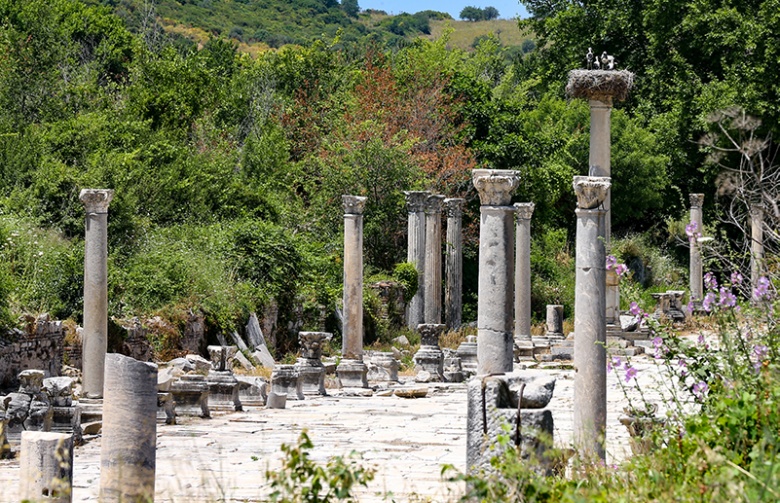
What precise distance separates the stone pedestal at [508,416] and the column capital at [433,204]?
63.2ft

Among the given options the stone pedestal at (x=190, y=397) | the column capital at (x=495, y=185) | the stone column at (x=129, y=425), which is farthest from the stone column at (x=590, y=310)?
the stone pedestal at (x=190, y=397)

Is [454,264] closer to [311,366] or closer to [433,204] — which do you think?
[433,204]


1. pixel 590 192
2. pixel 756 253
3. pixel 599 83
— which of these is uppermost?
pixel 599 83

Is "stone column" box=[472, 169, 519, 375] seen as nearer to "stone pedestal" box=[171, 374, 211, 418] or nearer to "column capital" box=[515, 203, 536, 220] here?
"stone pedestal" box=[171, 374, 211, 418]

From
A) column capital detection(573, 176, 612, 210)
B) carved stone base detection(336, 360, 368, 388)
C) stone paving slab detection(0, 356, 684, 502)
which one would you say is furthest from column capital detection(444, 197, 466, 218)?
column capital detection(573, 176, 612, 210)

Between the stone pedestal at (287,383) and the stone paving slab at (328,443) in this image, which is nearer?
the stone paving slab at (328,443)

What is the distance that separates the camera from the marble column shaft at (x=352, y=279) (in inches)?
835

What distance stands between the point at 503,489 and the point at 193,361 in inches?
563

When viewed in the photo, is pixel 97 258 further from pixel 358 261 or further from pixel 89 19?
pixel 89 19

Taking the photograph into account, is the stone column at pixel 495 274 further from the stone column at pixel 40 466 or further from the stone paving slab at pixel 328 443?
the stone column at pixel 40 466

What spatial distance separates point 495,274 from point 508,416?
4.88 m

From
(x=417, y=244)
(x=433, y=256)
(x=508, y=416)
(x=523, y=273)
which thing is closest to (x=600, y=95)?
(x=523, y=273)

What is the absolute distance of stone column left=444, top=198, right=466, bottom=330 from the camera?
98.9 ft

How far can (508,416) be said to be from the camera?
7961 mm
